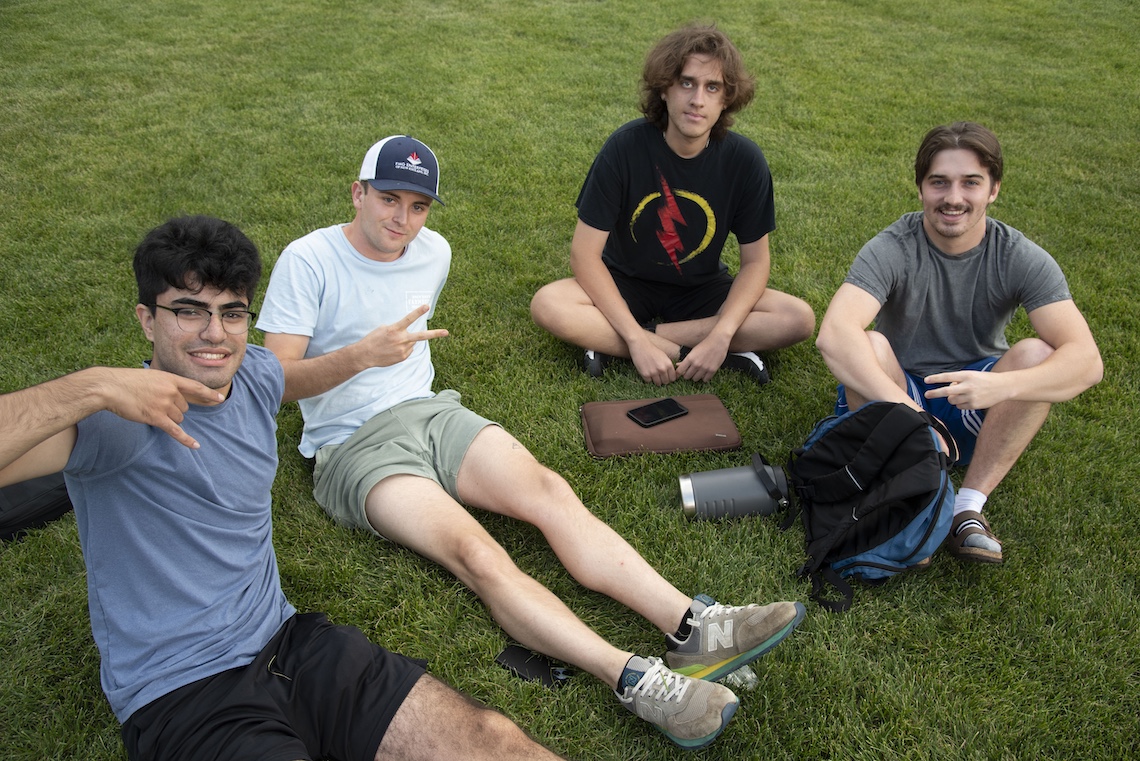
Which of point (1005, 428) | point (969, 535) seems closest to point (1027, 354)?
point (1005, 428)

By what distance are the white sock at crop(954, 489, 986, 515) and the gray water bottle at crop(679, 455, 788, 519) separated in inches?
30.4

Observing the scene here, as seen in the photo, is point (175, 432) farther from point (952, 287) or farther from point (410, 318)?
point (952, 287)

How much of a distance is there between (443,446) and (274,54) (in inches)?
350

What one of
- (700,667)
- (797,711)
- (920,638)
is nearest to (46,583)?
(700,667)

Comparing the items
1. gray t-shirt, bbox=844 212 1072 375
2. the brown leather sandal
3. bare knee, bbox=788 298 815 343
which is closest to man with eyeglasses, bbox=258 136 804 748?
the brown leather sandal

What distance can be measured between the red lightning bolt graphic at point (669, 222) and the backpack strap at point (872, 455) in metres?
1.85

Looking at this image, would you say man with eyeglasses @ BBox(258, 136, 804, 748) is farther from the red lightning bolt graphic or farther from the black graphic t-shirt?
the red lightning bolt graphic

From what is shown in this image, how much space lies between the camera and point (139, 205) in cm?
684

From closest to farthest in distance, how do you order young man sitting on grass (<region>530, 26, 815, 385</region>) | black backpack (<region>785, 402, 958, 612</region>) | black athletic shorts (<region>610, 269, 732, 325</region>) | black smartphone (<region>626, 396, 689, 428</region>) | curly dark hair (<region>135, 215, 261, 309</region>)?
curly dark hair (<region>135, 215, 261, 309</region>), black backpack (<region>785, 402, 958, 612</region>), black smartphone (<region>626, 396, 689, 428</region>), young man sitting on grass (<region>530, 26, 815, 385</region>), black athletic shorts (<region>610, 269, 732, 325</region>)

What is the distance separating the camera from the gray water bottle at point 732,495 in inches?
148

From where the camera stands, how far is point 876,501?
3.37 m

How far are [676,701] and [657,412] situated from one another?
1962 millimetres

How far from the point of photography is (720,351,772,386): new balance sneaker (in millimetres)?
4883

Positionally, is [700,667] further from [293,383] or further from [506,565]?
[293,383]
